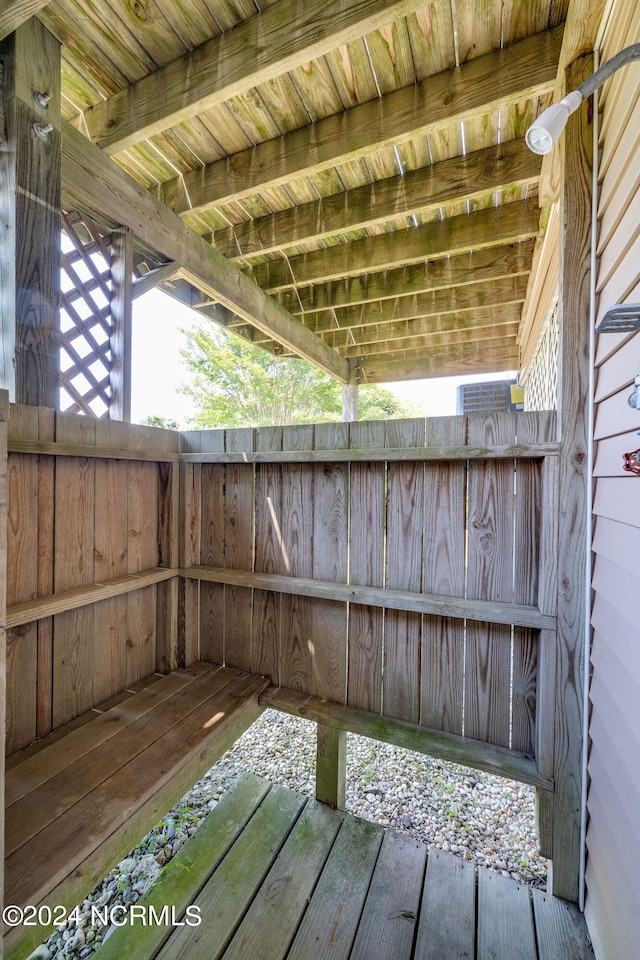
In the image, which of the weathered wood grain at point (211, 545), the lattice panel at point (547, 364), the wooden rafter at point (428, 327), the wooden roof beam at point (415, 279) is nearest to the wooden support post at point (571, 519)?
the lattice panel at point (547, 364)

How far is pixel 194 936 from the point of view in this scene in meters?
1.24

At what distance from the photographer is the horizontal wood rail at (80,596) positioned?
1.31 meters

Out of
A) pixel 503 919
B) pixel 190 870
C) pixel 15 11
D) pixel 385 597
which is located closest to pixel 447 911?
pixel 503 919

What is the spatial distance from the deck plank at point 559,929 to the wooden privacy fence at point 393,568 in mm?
400

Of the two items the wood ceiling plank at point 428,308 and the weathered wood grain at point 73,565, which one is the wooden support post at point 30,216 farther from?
the wood ceiling plank at point 428,308

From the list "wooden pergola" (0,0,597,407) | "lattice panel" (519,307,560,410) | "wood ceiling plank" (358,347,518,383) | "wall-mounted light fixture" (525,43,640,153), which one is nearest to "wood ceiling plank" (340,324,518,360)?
"wood ceiling plank" (358,347,518,383)

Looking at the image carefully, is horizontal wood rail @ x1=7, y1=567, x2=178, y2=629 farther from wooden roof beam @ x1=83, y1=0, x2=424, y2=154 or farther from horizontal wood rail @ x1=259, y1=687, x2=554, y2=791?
wooden roof beam @ x1=83, y1=0, x2=424, y2=154

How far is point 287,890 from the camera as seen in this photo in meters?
1.38

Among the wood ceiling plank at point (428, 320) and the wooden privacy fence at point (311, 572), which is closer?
the wooden privacy fence at point (311, 572)

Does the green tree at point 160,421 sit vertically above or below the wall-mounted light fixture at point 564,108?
above

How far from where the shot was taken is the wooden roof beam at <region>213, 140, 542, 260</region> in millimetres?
1752

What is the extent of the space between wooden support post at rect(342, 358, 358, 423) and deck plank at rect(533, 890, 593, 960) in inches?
148

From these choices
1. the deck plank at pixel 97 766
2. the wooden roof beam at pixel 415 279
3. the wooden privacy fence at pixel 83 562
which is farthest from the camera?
the wooden roof beam at pixel 415 279

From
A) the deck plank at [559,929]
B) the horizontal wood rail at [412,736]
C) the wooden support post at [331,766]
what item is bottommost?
the deck plank at [559,929]
